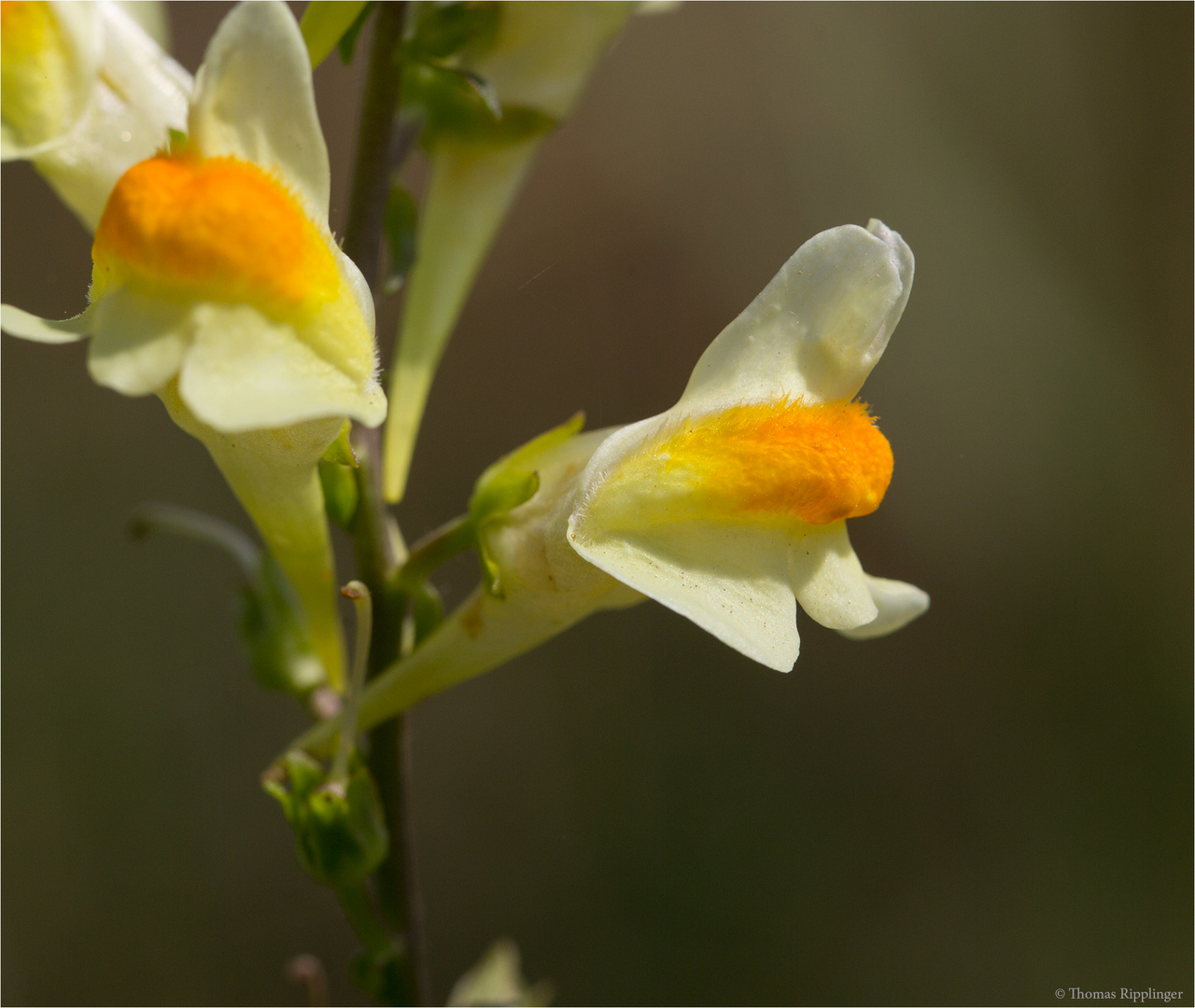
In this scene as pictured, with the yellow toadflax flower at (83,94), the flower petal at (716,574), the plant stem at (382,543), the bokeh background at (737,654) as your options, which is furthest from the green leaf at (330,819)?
the bokeh background at (737,654)

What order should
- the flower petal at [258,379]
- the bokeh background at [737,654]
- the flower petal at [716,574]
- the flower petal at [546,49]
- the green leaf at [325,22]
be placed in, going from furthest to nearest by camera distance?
the bokeh background at [737,654], the flower petal at [546,49], the green leaf at [325,22], the flower petal at [716,574], the flower petal at [258,379]

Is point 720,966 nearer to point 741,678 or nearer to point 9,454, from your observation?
point 741,678

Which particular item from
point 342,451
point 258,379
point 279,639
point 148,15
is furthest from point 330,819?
point 148,15

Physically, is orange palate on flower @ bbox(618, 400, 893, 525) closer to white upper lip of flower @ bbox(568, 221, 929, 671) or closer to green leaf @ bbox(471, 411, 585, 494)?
white upper lip of flower @ bbox(568, 221, 929, 671)

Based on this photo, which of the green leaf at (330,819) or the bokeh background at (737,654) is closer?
the green leaf at (330,819)

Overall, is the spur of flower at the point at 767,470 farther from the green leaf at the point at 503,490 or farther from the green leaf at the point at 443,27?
the green leaf at the point at 443,27

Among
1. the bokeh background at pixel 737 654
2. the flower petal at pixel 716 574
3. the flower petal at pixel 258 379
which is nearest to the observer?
the flower petal at pixel 258 379

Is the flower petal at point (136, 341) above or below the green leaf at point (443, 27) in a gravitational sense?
below

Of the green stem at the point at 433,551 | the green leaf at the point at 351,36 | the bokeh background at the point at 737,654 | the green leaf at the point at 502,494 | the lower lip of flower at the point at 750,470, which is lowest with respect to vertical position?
the bokeh background at the point at 737,654

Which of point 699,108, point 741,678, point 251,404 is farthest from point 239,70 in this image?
point 699,108
